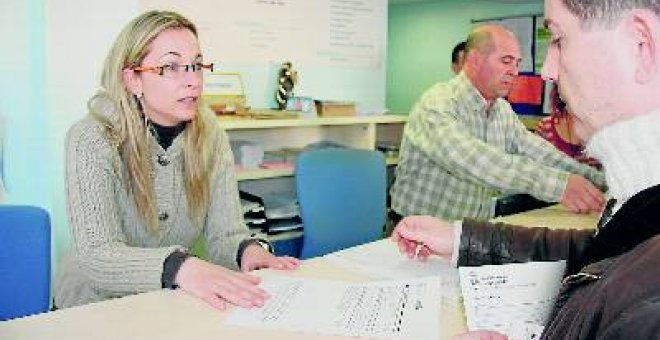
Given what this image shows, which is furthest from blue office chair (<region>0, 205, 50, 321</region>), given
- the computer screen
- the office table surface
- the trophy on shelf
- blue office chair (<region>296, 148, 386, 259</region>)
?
the computer screen

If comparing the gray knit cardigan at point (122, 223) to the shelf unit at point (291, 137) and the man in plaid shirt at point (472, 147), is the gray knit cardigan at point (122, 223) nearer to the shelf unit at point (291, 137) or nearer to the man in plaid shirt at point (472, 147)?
the man in plaid shirt at point (472, 147)

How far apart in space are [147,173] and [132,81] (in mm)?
274

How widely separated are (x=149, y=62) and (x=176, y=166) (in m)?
0.31

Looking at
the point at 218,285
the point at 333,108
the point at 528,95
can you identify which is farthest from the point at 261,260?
the point at 528,95

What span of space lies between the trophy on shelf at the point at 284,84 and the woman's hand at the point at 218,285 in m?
2.17

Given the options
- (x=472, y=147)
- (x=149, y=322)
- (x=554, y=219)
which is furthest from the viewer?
(x=472, y=147)

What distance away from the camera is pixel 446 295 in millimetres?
1519

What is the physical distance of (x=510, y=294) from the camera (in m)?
1.34

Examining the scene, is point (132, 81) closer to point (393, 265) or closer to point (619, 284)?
point (393, 265)

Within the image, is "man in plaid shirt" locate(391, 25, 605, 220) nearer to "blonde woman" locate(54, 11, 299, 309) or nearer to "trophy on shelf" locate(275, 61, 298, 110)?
"trophy on shelf" locate(275, 61, 298, 110)

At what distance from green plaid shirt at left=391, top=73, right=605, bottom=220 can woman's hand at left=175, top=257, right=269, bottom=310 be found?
1380 millimetres

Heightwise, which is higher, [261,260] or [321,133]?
[321,133]

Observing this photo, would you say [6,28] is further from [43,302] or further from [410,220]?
[410,220]

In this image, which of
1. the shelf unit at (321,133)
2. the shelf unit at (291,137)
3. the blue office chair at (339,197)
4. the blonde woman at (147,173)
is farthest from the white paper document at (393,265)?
the shelf unit at (321,133)
